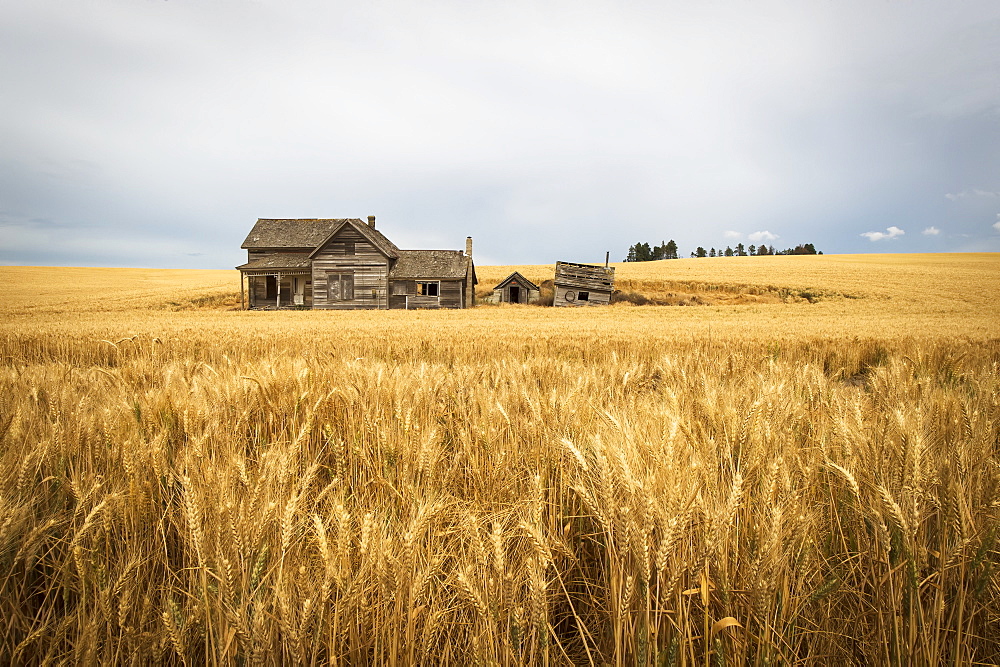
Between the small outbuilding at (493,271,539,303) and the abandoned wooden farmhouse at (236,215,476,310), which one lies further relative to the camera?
the small outbuilding at (493,271,539,303)

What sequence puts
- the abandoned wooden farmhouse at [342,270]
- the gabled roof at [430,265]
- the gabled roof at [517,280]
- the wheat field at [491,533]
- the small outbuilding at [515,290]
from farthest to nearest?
the small outbuilding at [515,290], the gabled roof at [517,280], the gabled roof at [430,265], the abandoned wooden farmhouse at [342,270], the wheat field at [491,533]

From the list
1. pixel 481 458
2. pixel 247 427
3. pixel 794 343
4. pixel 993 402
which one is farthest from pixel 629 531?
pixel 794 343

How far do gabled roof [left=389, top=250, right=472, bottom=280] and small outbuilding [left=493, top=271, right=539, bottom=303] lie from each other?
457 cm

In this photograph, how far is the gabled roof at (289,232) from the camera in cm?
3612

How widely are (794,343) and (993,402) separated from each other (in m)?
6.11

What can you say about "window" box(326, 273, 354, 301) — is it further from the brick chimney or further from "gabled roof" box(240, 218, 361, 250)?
the brick chimney

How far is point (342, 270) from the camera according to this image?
3362cm

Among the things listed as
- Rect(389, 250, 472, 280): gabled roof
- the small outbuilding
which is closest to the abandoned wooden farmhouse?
Rect(389, 250, 472, 280): gabled roof

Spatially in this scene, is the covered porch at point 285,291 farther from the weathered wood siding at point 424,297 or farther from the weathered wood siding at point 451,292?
the weathered wood siding at point 451,292

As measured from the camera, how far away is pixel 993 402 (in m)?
3.01

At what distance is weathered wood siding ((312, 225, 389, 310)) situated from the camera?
109 ft

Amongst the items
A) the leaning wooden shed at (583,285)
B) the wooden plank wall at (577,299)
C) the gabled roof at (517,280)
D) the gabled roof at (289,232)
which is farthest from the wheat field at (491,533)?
the gabled roof at (517,280)

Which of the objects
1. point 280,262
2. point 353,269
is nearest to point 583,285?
point 353,269

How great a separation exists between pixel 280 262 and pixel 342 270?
606 centimetres
